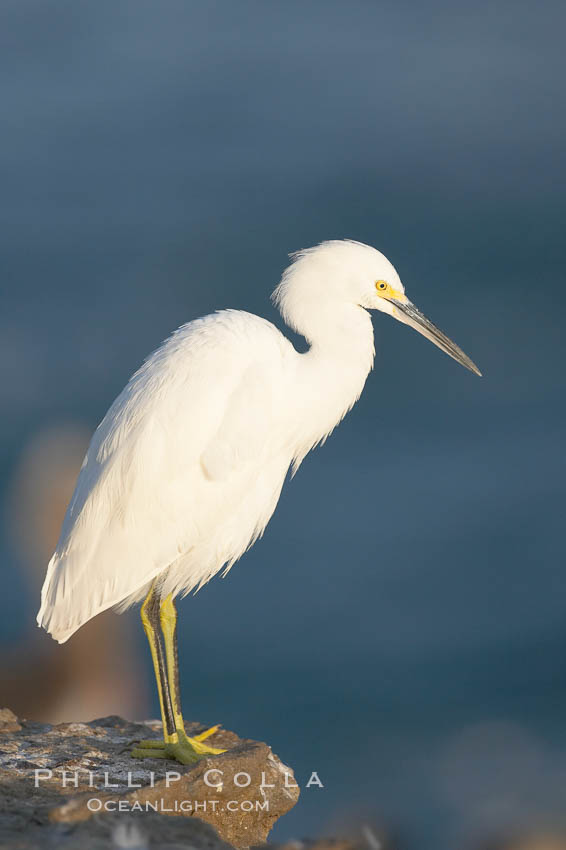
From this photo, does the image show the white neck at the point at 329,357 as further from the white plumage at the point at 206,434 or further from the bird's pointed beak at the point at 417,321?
the bird's pointed beak at the point at 417,321

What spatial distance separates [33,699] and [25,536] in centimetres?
197

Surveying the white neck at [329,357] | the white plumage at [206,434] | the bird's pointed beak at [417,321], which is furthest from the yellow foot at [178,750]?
the bird's pointed beak at [417,321]

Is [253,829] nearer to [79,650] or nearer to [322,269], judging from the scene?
[322,269]

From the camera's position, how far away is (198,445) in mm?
5434

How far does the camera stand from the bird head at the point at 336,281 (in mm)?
5766

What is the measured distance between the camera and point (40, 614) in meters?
5.55

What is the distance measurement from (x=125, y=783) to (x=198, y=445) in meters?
1.53

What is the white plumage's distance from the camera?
17.7 feet

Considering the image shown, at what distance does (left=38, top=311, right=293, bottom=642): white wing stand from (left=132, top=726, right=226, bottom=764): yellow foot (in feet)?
2.10

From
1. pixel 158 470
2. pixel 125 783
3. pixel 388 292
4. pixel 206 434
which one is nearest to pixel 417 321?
pixel 388 292

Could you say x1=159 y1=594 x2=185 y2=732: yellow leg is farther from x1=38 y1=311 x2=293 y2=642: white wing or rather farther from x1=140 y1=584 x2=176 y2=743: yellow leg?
x1=38 y1=311 x2=293 y2=642: white wing

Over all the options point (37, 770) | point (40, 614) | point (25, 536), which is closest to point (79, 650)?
point (25, 536)

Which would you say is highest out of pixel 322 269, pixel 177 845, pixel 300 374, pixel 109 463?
pixel 322 269

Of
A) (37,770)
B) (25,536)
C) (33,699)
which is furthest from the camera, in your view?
(25,536)
